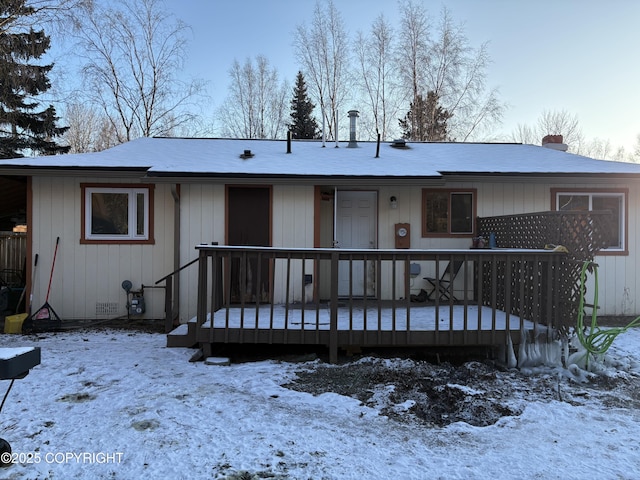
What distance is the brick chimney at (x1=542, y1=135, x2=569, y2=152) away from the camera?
959 centimetres

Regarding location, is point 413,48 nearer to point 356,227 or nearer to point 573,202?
point 573,202

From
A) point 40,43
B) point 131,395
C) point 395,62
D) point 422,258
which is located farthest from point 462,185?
point 395,62

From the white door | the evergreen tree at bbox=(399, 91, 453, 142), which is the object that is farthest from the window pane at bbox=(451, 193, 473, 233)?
the evergreen tree at bbox=(399, 91, 453, 142)

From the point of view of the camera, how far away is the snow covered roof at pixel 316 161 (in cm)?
647

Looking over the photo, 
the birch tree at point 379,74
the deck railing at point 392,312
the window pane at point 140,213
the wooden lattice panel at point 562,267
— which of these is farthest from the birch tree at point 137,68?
the wooden lattice panel at point 562,267

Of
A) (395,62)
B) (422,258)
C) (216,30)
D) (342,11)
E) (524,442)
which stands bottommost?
(524,442)

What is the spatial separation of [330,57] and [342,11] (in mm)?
2304

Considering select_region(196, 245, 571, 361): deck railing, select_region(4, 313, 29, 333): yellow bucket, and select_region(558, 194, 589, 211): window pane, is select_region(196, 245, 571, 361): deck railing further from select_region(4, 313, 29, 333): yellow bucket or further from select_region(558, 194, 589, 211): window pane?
select_region(4, 313, 29, 333): yellow bucket

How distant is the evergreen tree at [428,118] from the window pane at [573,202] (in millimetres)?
12112

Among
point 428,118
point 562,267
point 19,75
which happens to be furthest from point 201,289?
point 428,118

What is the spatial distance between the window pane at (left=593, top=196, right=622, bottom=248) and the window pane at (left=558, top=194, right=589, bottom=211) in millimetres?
172

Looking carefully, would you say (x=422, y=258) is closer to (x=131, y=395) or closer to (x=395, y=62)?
(x=131, y=395)

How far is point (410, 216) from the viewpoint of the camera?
7.10 metres

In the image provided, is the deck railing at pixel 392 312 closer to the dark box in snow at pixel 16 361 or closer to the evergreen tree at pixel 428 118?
the dark box in snow at pixel 16 361
